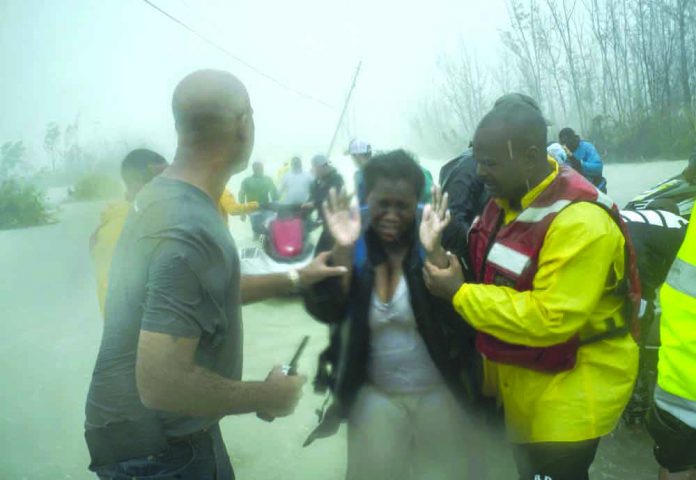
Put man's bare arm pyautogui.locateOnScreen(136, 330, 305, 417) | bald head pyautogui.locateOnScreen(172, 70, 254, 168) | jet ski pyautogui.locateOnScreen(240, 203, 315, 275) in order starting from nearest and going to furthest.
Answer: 1. man's bare arm pyautogui.locateOnScreen(136, 330, 305, 417)
2. bald head pyautogui.locateOnScreen(172, 70, 254, 168)
3. jet ski pyautogui.locateOnScreen(240, 203, 315, 275)

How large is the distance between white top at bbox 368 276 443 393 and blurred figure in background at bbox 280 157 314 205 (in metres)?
0.67

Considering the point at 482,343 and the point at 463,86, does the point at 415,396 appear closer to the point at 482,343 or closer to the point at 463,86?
the point at 482,343

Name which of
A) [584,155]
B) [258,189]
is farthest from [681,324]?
[584,155]

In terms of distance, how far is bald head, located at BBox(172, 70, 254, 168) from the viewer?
121 cm

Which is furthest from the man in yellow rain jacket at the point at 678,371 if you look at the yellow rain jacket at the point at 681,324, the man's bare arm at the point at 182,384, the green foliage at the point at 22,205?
the green foliage at the point at 22,205

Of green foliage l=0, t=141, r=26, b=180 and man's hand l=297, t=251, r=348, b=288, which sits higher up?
green foliage l=0, t=141, r=26, b=180

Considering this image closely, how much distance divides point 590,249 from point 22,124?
1.65 metres

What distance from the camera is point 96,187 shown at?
61.1 inches

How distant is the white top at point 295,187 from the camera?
7.29 feet

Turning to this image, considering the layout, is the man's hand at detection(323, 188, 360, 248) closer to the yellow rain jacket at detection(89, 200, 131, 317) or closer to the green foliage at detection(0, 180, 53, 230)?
the yellow rain jacket at detection(89, 200, 131, 317)

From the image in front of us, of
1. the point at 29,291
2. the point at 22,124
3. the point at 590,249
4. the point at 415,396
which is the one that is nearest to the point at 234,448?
the point at 29,291

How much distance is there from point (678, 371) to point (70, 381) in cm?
323

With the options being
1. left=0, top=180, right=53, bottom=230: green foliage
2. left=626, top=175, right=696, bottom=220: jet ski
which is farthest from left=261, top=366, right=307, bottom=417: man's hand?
left=626, top=175, right=696, bottom=220: jet ski

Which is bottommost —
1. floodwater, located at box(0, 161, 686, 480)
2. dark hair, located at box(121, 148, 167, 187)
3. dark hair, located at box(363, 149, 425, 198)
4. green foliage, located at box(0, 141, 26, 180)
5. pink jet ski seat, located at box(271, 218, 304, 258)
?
floodwater, located at box(0, 161, 686, 480)
